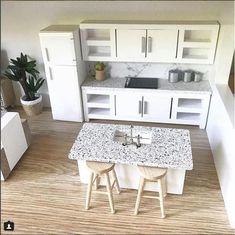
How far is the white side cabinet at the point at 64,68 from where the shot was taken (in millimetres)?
3100

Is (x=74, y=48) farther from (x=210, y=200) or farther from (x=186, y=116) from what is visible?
(x=210, y=200)

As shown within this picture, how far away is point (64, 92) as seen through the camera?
136 inches

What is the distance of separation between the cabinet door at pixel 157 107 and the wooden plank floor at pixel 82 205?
29.9 inches

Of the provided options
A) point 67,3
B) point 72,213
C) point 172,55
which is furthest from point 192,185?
point 67,3

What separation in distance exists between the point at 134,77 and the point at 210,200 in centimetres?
203

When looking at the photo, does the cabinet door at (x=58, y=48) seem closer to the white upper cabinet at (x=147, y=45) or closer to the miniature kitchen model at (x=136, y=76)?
the miniature kitchen model at (x=136, y=76)

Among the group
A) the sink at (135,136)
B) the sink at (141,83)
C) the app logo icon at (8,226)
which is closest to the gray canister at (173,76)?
the sink at (141,83)

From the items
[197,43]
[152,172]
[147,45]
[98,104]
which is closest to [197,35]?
[197,43]

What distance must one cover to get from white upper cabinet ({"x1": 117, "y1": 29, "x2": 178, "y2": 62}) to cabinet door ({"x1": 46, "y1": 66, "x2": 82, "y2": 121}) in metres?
0.72

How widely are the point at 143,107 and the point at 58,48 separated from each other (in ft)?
4.57

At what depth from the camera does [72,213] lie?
224cm

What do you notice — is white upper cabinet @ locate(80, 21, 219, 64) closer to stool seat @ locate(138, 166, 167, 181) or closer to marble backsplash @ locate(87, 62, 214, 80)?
marble backsplash @ locate(87, 62, 214, 80)

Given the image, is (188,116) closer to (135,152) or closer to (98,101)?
(98,101)

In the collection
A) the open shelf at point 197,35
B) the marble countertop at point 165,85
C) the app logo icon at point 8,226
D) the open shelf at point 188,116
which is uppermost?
the open shelf at point 197,35
